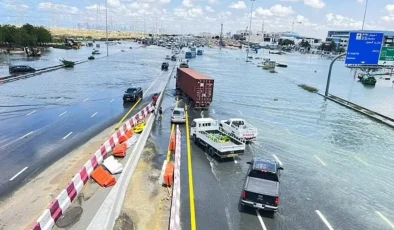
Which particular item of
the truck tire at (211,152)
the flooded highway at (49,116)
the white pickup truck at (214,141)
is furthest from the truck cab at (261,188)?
the flooded highway at (49,116)

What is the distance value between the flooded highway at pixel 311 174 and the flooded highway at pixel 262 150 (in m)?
0.06

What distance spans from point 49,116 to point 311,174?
25.2 metres

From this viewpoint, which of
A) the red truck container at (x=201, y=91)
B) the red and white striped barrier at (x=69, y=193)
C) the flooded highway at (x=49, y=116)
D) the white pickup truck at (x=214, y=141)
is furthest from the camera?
the red truck container at (x=201, y=91)

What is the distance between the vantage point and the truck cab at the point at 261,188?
1373cm

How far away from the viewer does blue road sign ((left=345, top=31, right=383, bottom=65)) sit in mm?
41750

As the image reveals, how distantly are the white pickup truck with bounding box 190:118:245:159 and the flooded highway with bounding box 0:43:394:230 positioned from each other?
712mm

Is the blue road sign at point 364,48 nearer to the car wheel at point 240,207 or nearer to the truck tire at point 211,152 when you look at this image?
the truck tire at point 211,152

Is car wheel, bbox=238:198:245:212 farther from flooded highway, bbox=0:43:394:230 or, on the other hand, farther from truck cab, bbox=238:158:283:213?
flooded highway, bbox=0:43:394:230

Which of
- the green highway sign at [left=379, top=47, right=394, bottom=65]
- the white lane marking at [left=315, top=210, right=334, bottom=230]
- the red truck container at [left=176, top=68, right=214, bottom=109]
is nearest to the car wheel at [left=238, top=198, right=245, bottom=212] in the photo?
the white lane marking at [left=315, top=210, right=334, bottom=230]

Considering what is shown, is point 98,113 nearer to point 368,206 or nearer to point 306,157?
point 306,157

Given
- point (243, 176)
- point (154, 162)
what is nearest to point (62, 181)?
point (154, 162)

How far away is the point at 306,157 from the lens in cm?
2280

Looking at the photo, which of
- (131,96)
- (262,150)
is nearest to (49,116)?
(131,96)

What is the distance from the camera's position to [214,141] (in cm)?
2164
